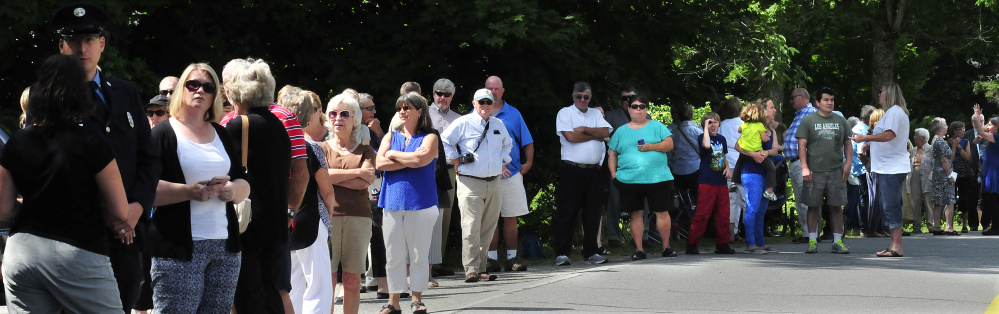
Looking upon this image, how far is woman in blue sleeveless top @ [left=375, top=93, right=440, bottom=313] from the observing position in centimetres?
857

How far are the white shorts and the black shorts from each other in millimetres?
1387

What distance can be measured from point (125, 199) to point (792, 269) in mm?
8039

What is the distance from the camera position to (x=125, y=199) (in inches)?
192

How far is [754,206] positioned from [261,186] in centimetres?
867

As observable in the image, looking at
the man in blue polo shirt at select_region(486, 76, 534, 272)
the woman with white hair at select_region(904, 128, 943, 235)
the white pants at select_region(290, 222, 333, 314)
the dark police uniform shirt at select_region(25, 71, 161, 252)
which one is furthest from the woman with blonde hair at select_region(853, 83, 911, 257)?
the dark police uniform shirt at select_region(25, 71, 161, 252)

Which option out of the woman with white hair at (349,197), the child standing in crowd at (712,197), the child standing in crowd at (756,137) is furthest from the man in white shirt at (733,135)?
the woman with white hair at (349,197)

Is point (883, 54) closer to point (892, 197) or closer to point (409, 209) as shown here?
point (892, 197)

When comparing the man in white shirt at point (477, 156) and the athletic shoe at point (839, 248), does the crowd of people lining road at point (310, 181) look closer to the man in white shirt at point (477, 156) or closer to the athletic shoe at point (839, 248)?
the man in white shirt at point (477, 156)

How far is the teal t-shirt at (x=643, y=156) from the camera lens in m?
13.1

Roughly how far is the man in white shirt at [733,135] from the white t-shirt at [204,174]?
10409 mm

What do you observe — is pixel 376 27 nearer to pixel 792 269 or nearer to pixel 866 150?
pixel 792 269

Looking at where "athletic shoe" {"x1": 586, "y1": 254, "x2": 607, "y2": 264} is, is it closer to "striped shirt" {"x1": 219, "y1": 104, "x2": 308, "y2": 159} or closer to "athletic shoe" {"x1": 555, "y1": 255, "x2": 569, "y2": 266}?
"athletic shoe" {"x1": 555, "y1": 255, "x2": 569, "y2": 266}

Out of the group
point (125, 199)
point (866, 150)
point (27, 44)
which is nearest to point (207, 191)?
point (125, 199)

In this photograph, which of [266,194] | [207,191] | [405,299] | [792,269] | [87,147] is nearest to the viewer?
[87,147]
